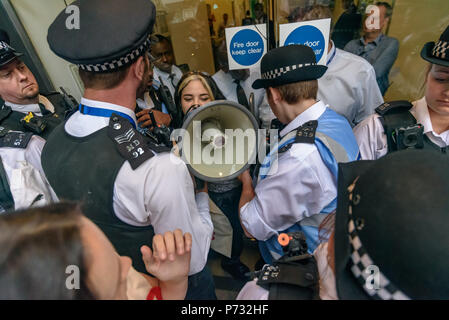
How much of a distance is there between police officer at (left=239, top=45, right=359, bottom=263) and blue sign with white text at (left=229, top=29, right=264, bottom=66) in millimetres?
803

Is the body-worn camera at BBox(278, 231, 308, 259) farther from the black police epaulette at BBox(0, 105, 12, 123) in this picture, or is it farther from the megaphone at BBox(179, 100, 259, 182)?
the black police epaulette at BBox(0, 105, 12, 123)

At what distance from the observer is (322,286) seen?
845mm

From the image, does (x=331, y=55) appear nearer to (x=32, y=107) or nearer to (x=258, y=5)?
(x=258, y=5)

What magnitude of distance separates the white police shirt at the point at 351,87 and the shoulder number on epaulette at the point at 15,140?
267cm

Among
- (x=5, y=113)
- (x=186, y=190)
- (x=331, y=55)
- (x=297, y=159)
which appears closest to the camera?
(x=186, y=190)

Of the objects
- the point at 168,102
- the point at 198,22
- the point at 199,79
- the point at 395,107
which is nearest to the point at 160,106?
the point at 168,102

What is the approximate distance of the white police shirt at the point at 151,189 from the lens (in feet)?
3.48

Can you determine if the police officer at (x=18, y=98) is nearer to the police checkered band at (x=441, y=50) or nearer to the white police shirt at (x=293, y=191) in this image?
the white police shirt at (x=293, y=191)

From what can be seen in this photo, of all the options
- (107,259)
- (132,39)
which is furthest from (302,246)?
(132,39)

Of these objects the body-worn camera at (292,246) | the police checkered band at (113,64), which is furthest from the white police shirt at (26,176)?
the body-worn camera at (292,246)

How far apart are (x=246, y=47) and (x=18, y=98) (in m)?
2.11

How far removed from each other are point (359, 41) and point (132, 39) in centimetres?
368

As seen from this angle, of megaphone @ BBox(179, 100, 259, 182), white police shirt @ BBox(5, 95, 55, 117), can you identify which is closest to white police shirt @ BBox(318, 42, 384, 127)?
megaphone @ BBox(179, 100, 259, 182)
